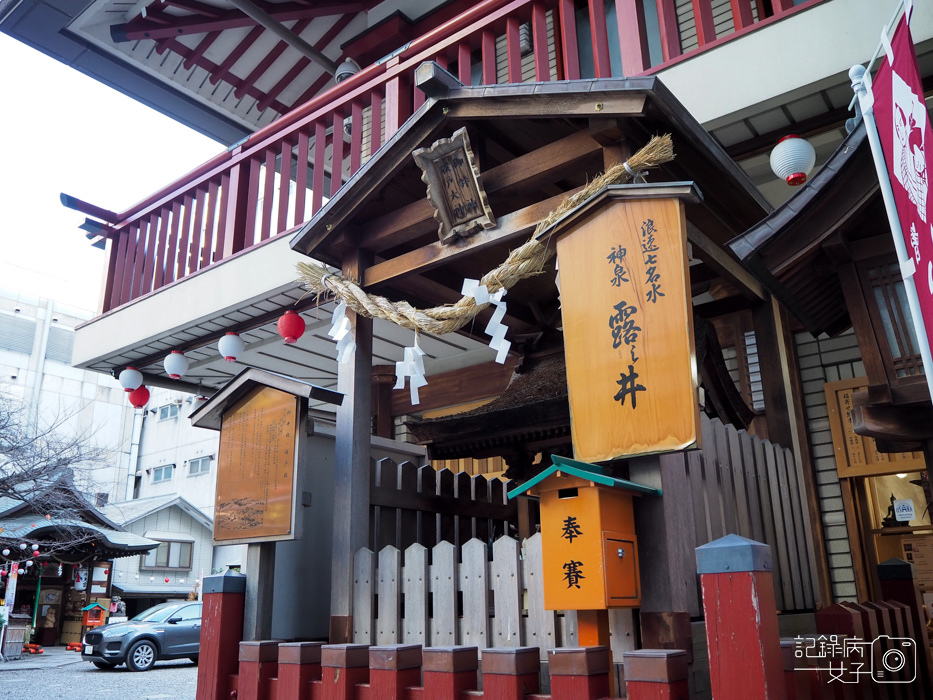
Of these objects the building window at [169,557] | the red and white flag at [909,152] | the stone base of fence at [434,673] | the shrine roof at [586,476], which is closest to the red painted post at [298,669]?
the stone base of fence at [434,673]

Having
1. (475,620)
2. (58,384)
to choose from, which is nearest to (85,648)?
(475,620)

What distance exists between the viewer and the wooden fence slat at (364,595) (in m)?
5.42

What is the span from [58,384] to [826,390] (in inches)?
1899

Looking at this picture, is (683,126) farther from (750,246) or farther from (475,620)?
(475,620)

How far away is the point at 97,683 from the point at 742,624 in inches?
583

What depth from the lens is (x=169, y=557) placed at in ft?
116

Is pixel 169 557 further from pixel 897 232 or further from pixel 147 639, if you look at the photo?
pixel 897 232

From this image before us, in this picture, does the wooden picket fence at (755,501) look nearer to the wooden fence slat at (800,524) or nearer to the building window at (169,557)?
the wooden fence slat at (800,524)

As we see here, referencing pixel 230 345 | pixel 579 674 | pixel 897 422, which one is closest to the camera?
pixel 579 674

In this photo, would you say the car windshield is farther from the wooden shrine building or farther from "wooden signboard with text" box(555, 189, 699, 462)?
"wooden signboard with text" box(555, 189, 699, 462)

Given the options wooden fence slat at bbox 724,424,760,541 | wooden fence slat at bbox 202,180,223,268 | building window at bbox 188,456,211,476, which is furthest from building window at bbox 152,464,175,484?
wooden fence slat at bbox 724,424,760,541

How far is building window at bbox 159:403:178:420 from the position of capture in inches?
1665

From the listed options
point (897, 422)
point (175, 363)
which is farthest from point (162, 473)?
point (897, 422)

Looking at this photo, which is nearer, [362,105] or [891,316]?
[891,316]
